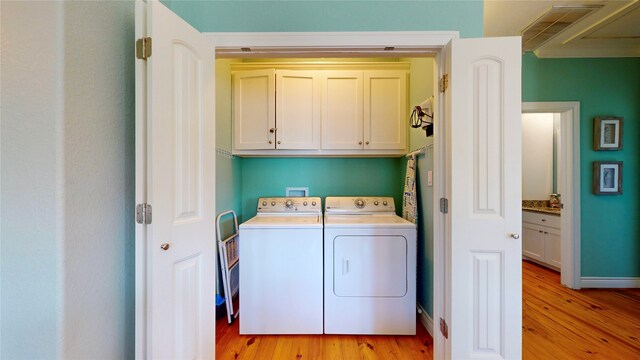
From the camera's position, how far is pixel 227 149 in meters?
2.32

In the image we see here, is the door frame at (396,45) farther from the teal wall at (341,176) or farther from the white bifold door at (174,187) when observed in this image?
the teal wall at (341,176)

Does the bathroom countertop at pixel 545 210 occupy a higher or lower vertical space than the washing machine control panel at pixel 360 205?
lower

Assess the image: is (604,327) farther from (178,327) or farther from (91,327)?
(91,327)

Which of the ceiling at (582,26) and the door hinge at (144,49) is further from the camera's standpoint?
the ceiling at (582,26)

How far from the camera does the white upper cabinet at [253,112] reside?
92.0 inches

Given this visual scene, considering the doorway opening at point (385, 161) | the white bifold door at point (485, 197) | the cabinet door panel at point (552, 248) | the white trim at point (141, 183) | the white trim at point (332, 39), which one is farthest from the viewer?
the cabinet door panel at point (552, 248)

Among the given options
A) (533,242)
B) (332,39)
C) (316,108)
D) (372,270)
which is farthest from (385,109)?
(533,242)

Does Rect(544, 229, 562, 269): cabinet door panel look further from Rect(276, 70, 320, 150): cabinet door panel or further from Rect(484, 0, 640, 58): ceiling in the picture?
Rect(276, 70, 320, 150): cabinet door panel

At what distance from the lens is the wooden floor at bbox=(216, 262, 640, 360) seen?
1676 mm

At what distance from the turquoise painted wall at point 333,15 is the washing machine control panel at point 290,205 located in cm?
150

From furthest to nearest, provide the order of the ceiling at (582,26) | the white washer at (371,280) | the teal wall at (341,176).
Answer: the teal wall at (341,176) → the ceiling at (582,26) → the white washer at (371,280)

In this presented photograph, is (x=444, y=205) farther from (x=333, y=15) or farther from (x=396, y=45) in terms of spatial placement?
(x=333, y=15)

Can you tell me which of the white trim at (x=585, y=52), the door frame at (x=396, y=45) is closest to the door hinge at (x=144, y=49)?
the door frame at (x=396, y=45)

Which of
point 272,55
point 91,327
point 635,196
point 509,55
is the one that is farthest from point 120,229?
point 635,196
